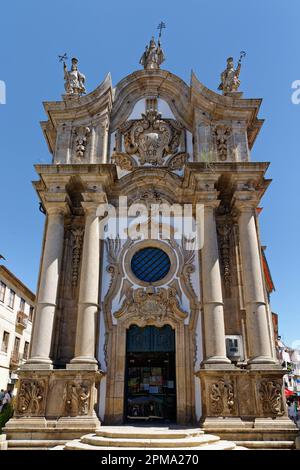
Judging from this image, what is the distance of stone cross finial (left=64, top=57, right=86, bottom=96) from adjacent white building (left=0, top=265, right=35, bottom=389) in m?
16.6

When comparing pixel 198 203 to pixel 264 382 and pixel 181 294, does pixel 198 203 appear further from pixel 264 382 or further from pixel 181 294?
pixel 264 382

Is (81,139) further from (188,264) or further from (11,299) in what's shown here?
(11,299)

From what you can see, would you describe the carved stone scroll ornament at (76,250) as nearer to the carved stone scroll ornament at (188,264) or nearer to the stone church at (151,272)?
the stone church at (151,272)

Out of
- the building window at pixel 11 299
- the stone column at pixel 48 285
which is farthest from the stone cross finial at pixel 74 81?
the building window at pixel 11 299

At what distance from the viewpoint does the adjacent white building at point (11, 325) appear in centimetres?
2817

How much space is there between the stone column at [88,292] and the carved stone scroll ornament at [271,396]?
459cm

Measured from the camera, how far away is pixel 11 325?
2981 centimetres

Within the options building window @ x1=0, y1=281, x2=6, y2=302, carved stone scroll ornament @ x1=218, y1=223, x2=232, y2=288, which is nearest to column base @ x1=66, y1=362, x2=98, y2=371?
carved stone scroll ornament @ x1=218, y1=223, x2=232, y2=288

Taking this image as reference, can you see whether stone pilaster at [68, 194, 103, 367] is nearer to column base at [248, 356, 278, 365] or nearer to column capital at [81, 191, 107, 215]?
column capital at [81, 191, 107, 215]

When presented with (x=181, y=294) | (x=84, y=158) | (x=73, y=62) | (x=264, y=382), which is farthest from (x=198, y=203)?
(x=73, y=62)

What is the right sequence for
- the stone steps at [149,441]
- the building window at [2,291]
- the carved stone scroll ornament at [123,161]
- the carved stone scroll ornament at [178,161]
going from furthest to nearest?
the building window at [2,291]
the carved stone scroll ornament at [123,161]
the carved stone scroll ornament at [178,161]
the stone steps at [149,441]

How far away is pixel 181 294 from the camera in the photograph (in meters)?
12.5
